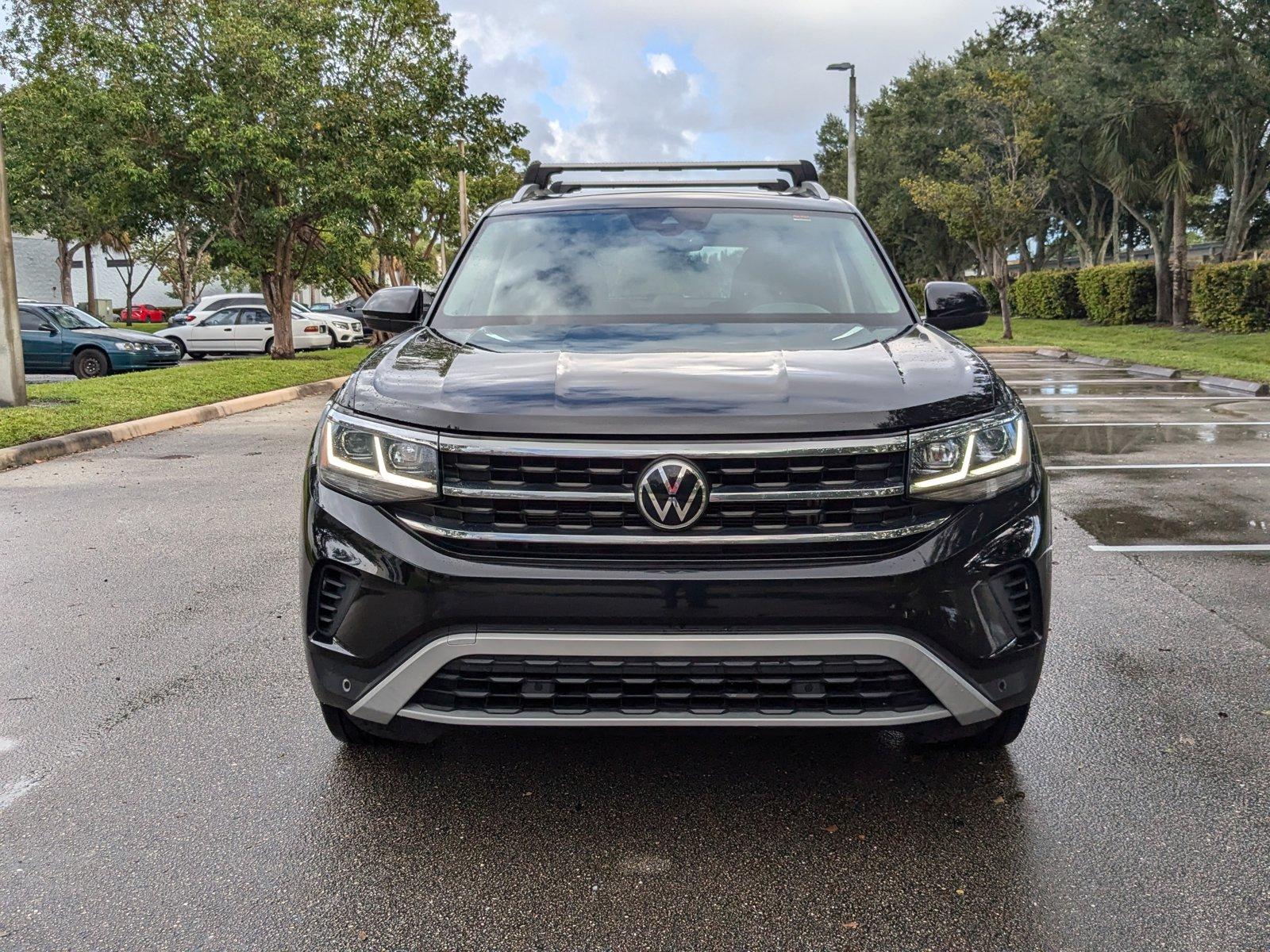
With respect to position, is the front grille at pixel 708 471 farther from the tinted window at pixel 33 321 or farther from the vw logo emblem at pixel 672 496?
the tinted window at pixel 33 321

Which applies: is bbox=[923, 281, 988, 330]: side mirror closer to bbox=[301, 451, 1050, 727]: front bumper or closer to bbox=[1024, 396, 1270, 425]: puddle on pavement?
bbox=[301, 451, 1050, 727]: front bumper

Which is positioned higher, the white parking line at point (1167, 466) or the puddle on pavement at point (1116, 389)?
the puddle on pavement at point (1116, 389)

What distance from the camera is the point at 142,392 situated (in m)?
15.6

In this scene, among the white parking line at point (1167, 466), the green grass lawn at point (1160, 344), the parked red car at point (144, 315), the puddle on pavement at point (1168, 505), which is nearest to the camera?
the puddle on pavement at point (1168, 505)

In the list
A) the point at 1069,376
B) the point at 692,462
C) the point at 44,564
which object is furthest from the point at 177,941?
the point at 1069,376

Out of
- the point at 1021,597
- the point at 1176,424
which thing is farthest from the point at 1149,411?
the point at 1021,597

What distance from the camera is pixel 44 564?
20.2ft

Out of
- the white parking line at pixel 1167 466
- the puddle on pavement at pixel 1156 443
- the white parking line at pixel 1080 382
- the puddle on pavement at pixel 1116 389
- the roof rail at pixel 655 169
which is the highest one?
the roof rail at pixel 655 169

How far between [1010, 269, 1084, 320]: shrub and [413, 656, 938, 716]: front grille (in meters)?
35.6

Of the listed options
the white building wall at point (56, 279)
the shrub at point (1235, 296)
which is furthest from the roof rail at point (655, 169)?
the white building wall at point (56, 279)

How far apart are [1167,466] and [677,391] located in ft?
23.8

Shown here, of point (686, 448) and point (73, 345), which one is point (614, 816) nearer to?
point (686, 448)

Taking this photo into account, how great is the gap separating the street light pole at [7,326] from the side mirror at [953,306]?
11643 millimetres

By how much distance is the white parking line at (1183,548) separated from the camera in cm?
616
